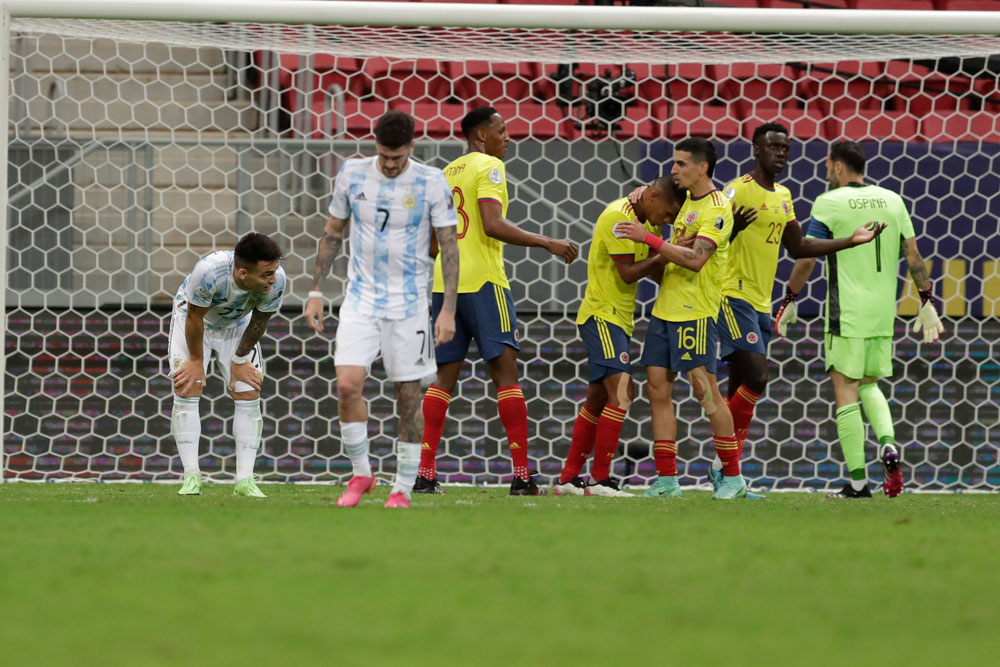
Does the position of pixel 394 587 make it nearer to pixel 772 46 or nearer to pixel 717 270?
pixel 717 270

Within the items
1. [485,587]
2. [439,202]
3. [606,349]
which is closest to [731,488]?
[606,349]

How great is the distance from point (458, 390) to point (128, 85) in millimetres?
4378

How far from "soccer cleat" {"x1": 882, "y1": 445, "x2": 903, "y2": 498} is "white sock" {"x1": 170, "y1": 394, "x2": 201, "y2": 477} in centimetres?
295

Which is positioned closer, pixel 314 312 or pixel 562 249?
pixel 314 312

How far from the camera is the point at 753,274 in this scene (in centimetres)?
640

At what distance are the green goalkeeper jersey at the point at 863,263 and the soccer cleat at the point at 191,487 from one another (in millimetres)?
2960

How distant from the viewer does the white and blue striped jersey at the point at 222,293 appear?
5262 millimetres

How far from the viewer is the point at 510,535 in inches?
153

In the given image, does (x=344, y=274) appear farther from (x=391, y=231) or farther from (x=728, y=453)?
(x=391, y=231)

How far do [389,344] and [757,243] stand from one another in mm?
2413

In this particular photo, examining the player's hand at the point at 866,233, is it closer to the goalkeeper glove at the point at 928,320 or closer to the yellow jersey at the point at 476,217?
the goalkeeper glove at the point at 928,320

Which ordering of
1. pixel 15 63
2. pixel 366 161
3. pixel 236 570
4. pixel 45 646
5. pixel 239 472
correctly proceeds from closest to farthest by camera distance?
pixel 45 646
pixel 236 570
pixel 366 161
pixel 239 472
pixel 15 63

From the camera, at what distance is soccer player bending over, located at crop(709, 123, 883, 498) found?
248 inches

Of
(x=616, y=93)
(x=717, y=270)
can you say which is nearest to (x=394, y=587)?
(x=717, y=270)
